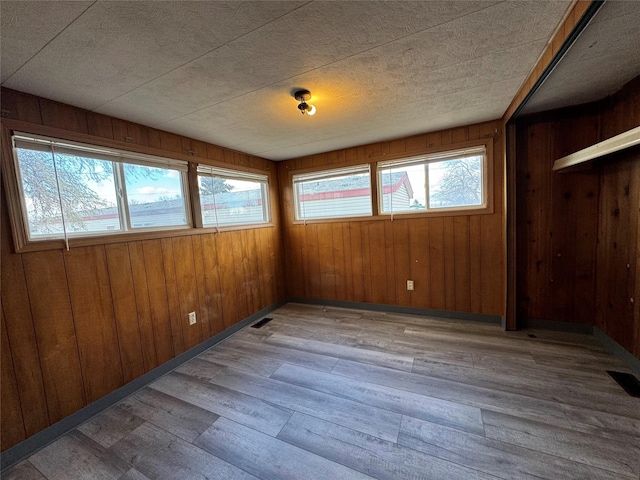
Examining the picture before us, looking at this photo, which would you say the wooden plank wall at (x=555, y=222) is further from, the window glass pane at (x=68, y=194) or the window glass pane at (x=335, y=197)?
the window glass pane at (x=68, y=194)

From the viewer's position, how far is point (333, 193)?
11.5 feet

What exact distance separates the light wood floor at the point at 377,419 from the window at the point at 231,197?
1.56 meters

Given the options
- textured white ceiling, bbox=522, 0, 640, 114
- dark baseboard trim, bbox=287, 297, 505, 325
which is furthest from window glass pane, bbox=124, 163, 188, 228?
textured white ceiling, bbox=522, 0, 640, 114

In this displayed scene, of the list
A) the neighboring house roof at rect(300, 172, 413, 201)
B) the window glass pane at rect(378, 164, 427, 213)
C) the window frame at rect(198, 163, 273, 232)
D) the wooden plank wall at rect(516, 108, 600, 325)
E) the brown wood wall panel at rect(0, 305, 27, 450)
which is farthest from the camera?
the neighboring house roof at rect(300, 172, 413, 201)

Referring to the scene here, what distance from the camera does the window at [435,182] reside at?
2.77 m

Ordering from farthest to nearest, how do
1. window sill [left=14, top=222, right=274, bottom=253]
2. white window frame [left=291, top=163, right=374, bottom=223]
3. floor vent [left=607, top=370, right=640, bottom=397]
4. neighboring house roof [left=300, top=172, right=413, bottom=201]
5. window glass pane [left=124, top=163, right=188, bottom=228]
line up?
1. white window frame [left=291, top=163, right=374, bottom=223]
2. neighboring house roof [left=300, top=172, right=413, bottom=201]
3. window glass pane [left=124, top=163, right=188, bottom=228]
4. floor vent [left=607, top=370, right=640, bottom=397]
5. window sill [left=14, top=222, right=274, bottom=253]

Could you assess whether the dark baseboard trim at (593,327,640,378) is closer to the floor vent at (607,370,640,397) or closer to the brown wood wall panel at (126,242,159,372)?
the floor vent at (607,370,640,397)

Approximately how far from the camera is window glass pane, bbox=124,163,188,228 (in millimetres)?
2135

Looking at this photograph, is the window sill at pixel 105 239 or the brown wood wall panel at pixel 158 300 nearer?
the window sill at pixel 105 239

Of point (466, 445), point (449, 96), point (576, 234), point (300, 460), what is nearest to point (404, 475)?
point (466, 445)

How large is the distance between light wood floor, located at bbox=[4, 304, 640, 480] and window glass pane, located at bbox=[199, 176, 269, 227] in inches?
61.1

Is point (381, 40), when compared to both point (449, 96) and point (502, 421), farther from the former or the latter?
point (502, 421)

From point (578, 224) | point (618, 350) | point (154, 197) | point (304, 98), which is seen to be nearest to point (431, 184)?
point (578, 224)

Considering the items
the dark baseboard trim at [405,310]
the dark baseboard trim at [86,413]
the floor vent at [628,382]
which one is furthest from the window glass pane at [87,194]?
the floor vent at [628,382]
